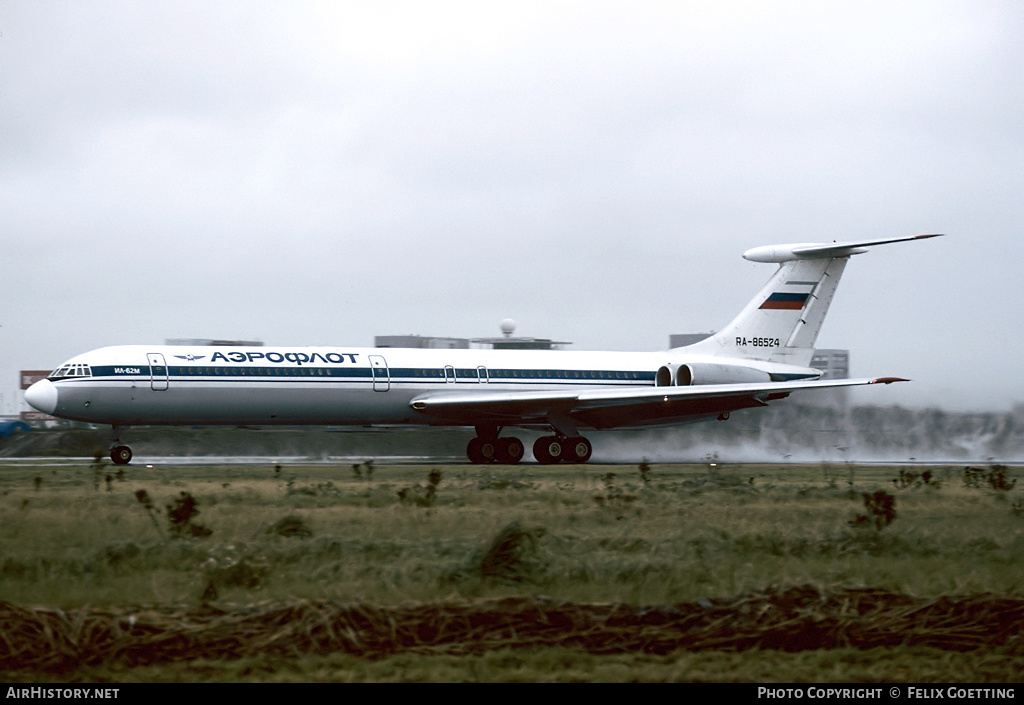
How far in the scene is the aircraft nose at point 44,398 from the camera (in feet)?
117

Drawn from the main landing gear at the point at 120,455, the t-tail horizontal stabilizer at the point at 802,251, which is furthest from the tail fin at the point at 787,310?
the main landing gear at the point at 120,455

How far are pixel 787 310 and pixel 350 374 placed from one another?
17683 mm

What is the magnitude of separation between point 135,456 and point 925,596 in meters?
36.0

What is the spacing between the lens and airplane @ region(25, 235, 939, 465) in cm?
3612

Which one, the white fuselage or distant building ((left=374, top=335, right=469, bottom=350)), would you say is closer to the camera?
the white fuselage

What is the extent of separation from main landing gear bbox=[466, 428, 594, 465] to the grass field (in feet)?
59.3

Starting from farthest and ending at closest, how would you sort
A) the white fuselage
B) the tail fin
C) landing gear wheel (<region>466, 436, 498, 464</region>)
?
the tail fin < landing gear wheel (<region>466, 436, 498, 464</region>) < the white fuselage

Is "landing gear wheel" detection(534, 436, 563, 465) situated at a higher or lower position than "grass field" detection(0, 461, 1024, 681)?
higher

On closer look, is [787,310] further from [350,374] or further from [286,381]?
[286,381]

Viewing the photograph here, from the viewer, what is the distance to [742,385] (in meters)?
41.4

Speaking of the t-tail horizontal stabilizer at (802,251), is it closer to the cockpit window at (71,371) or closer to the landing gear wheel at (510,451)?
the landing gear wheel at (510,451)

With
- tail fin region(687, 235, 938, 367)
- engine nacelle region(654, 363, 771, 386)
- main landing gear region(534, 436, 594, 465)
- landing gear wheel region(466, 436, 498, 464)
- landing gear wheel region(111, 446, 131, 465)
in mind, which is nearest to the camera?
landing gear wheel region(111, 446, 131, 465)

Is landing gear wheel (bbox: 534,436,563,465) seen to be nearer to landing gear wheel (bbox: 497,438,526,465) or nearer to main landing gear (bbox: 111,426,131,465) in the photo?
landing gear wheel (bbox: 497,438,526,465)

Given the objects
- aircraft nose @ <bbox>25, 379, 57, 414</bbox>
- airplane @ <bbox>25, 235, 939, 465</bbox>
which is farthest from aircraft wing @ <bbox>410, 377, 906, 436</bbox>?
aircraft nose @ <bbox>25, 379, 57, 414</bbox>
